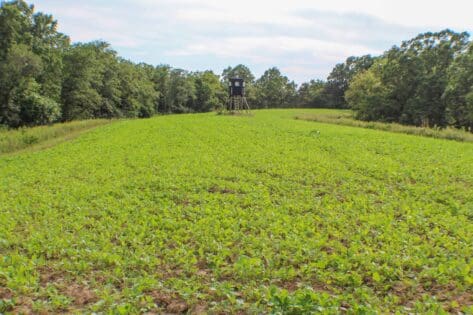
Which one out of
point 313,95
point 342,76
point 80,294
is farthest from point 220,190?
point 342,76

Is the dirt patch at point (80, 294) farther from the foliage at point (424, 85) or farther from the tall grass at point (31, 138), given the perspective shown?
the foliage at point (424, 85)

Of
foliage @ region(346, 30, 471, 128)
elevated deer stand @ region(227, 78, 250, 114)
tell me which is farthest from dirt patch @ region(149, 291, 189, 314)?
elevated deer stand @ region(227, 78, 250, 114)

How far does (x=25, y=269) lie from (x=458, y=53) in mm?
46892

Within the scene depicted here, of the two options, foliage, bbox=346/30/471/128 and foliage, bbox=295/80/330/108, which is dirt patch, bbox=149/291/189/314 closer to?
foliage, bbox=346/30/471/128

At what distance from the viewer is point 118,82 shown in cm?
5766

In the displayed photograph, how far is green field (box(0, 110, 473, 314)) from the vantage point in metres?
5.05

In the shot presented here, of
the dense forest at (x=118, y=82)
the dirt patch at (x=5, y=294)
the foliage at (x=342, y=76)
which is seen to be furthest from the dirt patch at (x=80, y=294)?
the foliage at (x=342, y=76)

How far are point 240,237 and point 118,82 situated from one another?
5511 cm

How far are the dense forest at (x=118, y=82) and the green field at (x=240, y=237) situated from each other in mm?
25572

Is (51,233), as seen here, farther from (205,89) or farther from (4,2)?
(205,89)

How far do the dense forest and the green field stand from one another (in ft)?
83.9

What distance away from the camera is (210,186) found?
11320mm

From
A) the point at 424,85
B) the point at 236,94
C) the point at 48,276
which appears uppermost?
the point at 424,85

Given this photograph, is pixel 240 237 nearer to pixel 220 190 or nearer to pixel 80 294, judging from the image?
pixel 80 294
